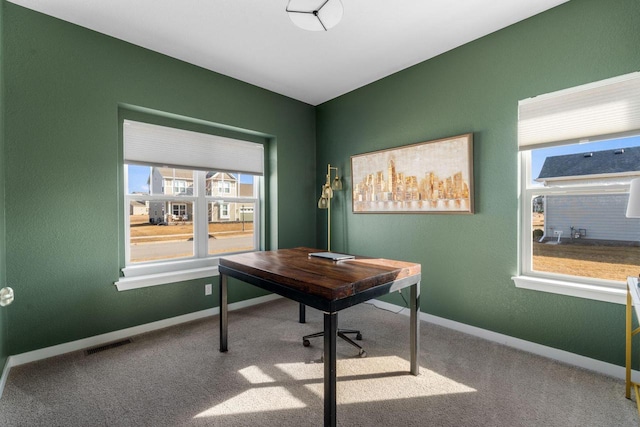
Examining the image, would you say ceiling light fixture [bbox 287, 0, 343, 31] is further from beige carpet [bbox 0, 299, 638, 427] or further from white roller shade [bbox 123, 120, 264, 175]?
beige carpet [bbox 0, 299, 638, 427]

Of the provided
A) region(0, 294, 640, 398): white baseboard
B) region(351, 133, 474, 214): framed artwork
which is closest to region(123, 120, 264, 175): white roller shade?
region(351, 133, 474, 214): framed artwork

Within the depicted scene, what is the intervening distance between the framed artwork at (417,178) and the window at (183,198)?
1403 millimetres

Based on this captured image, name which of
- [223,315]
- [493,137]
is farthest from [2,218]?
[493,137]

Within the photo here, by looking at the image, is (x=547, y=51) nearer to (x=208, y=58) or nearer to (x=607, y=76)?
(x=607, y=76)

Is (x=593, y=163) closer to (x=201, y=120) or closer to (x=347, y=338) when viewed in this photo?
(x=347, y=338)

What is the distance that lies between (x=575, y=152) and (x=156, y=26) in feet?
11.6

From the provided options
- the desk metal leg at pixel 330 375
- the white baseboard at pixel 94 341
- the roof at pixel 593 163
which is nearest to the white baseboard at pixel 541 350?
the roof at pixel 593 163

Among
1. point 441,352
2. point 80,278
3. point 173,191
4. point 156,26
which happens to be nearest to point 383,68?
point 156,26

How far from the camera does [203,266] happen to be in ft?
10.7

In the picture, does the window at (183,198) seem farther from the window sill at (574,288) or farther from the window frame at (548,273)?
the window sill at (574,288)

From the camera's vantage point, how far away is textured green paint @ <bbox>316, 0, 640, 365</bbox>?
2014mm

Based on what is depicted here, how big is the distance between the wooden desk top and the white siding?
1.33 m

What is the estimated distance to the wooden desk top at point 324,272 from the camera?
4.96ft

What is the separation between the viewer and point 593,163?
2129 millimetres
